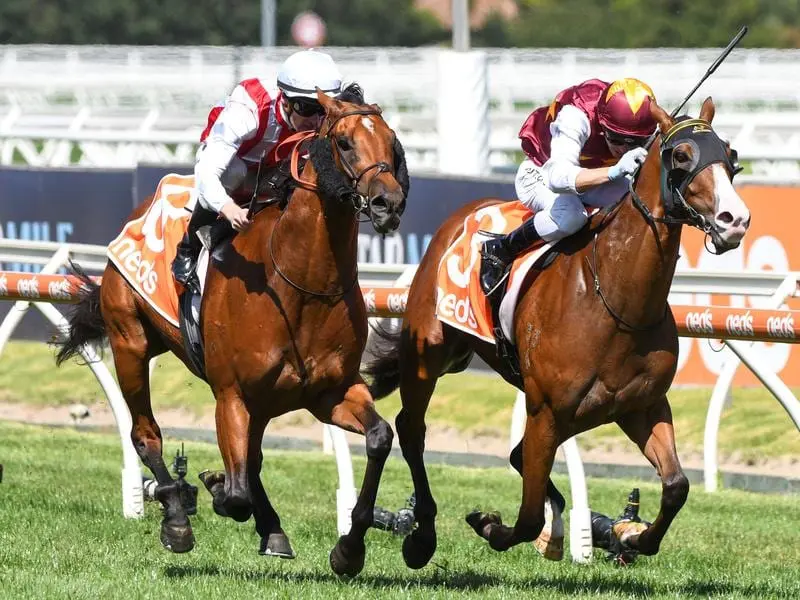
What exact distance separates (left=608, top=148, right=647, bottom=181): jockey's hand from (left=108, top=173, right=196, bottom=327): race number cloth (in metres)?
1.90

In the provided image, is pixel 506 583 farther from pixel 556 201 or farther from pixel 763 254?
pixel 763 254

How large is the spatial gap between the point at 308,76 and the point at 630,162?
4.09 feet

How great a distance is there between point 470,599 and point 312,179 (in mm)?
1602

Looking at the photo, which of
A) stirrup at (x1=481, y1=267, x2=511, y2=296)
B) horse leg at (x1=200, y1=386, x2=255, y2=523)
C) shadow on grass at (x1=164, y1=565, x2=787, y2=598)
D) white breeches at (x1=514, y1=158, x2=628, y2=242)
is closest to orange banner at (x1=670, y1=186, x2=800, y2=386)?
white breeches at (x1=514, y1=158, x2=628, y2=242)

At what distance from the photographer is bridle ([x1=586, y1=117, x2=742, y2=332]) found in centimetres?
555

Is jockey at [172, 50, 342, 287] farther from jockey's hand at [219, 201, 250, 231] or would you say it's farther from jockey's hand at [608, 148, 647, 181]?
jockey's hand at [608, 148, 647, 181]

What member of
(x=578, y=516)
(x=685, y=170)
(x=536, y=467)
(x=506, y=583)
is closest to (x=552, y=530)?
(x=578, y=516)

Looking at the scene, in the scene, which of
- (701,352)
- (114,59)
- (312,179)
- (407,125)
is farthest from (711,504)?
(114,59)

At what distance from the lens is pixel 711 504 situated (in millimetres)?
8609

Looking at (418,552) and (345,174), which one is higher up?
(345,174)

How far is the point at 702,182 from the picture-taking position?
18.2 feet

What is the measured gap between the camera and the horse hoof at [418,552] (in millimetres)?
6660

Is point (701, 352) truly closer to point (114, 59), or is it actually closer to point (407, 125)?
point (407, 125)

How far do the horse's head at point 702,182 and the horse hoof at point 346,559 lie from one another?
1.68m
